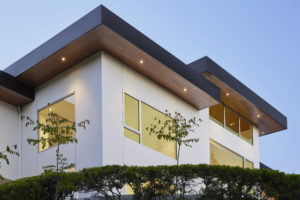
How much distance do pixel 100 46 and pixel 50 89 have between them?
8.17ft

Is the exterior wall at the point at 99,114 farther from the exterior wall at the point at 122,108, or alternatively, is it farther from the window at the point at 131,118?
the window at the point at 131,118

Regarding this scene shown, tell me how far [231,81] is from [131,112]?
481 centimetres

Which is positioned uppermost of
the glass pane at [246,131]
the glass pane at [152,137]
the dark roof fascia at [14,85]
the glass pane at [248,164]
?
the dark roof fascia at [14,85]

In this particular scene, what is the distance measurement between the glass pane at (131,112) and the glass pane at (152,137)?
30 centimetres

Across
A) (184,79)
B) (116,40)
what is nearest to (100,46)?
(116,40)

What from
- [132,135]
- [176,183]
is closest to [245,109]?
[132,135]

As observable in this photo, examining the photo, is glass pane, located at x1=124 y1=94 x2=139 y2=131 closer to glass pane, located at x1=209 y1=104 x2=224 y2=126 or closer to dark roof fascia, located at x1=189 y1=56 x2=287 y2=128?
dark roof fascia, located at x1=189 y1=56 x2=287 y2=128

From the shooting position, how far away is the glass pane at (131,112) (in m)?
13.7

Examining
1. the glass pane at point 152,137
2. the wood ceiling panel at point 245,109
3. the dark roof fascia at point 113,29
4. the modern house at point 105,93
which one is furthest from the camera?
the wood ceiling panel at point 245,109

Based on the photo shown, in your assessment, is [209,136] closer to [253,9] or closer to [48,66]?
[48,66]

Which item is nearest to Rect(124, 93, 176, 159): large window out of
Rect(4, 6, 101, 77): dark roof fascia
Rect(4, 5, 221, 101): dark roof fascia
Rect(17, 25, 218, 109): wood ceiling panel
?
Rect(17, 25, 218, 109): wood ceiling panel

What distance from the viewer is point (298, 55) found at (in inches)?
3012

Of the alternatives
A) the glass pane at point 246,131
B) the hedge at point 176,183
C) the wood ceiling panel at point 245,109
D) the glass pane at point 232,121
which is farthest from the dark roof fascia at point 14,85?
the glass pane at point 246,131

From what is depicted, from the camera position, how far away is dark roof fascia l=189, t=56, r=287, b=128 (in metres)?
16.5
